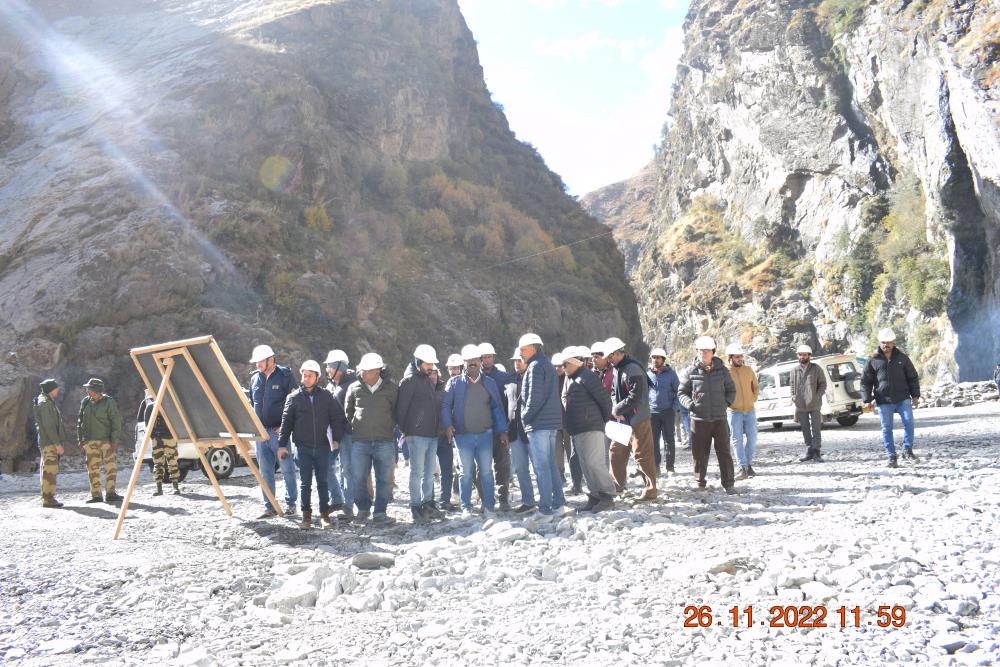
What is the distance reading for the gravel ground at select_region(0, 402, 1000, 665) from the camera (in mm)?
3980

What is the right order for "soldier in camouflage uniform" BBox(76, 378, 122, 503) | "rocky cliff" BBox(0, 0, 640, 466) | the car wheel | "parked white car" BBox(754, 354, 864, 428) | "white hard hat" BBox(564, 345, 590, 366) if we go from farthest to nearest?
1. "rocky cliff" BBox(0, 0, 640, 466)
2. "parked white car" BBox(754, 354, 864, 428)
3. the car wheel
4. "soldier in camouflage uniform" BBox(76, 378, 122, 503)
5. "white hard hat" BBox(564, 345, 590, 366)

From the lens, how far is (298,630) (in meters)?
4.69

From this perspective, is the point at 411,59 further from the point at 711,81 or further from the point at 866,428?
the point at 711,81

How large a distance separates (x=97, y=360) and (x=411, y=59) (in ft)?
91.1

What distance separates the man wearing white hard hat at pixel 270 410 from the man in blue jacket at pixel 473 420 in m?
2.06

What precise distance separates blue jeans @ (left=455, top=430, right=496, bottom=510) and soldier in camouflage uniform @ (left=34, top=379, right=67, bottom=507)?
642 cm

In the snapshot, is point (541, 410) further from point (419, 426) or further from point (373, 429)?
point (373, 429)

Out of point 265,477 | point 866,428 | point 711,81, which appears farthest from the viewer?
point 711,81

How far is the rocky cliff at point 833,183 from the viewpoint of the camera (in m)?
33.7

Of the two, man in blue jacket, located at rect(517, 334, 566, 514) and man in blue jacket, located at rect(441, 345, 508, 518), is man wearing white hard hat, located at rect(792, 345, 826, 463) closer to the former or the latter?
man in blue jacket, located at rect(517, 334, 566, 514)

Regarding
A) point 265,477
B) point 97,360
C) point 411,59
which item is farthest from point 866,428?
point 411,59
